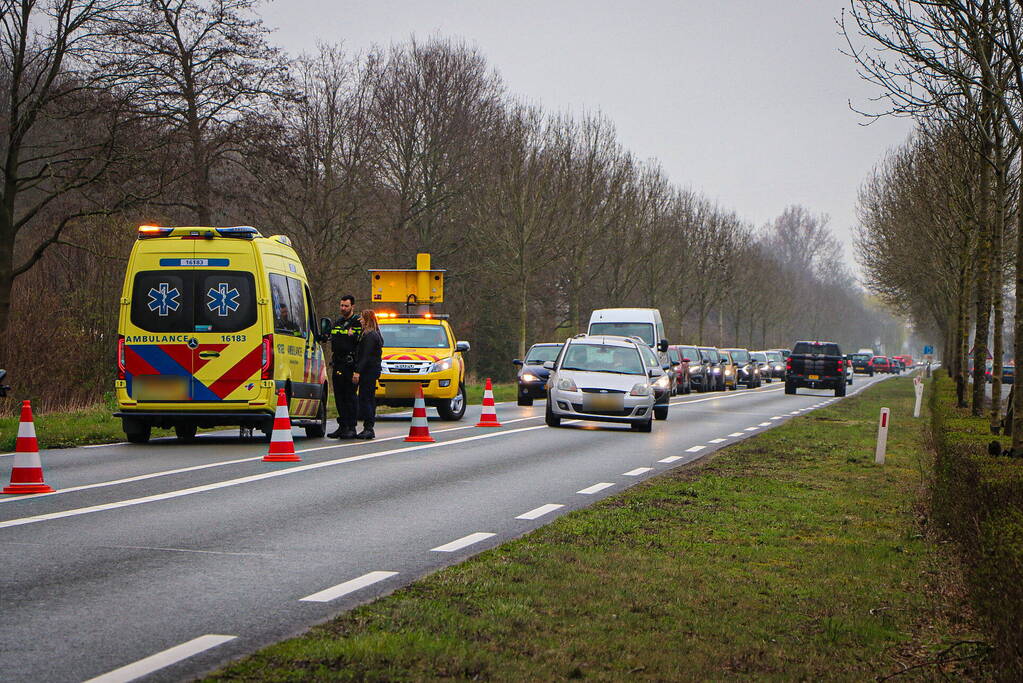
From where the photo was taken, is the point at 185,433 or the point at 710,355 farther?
the point at 710,355

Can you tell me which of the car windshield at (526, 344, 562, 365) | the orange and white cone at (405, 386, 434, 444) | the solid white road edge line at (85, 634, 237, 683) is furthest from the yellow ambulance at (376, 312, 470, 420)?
the solid white road edge line at (85, 634, 237, 683)

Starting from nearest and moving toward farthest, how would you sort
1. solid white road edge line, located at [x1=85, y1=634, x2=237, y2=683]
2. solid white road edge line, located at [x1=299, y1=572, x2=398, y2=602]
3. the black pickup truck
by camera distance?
1. solid white road edge line, located at [x1=85, y1=634, x2=237, y2=683]
2. solid white road edge line, located at [x1=299, y1=572, x2=398, y2=602]
3. the black pickup truck

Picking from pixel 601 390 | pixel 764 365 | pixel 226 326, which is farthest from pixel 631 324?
pixel 764 365

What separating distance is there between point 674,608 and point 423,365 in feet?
55.3

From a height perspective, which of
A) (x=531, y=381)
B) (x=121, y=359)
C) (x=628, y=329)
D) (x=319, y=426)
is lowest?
(x=319, y=426)

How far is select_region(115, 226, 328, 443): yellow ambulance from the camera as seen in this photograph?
1547 cm

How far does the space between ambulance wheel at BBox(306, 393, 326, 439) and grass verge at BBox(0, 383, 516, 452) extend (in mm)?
2159

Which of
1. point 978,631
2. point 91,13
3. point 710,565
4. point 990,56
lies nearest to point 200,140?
point 91,13

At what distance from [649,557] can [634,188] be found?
51.1 m

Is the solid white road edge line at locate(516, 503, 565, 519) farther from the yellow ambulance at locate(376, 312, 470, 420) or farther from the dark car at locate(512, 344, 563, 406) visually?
the dark car at locate(512, 344, 563, 406)

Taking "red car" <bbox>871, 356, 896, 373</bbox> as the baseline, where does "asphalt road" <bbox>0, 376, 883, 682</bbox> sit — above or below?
below

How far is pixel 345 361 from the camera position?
56.7ft

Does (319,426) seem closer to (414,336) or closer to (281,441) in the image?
(281,441)

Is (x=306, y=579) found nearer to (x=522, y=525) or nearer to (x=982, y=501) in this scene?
(x=522, y=525)
